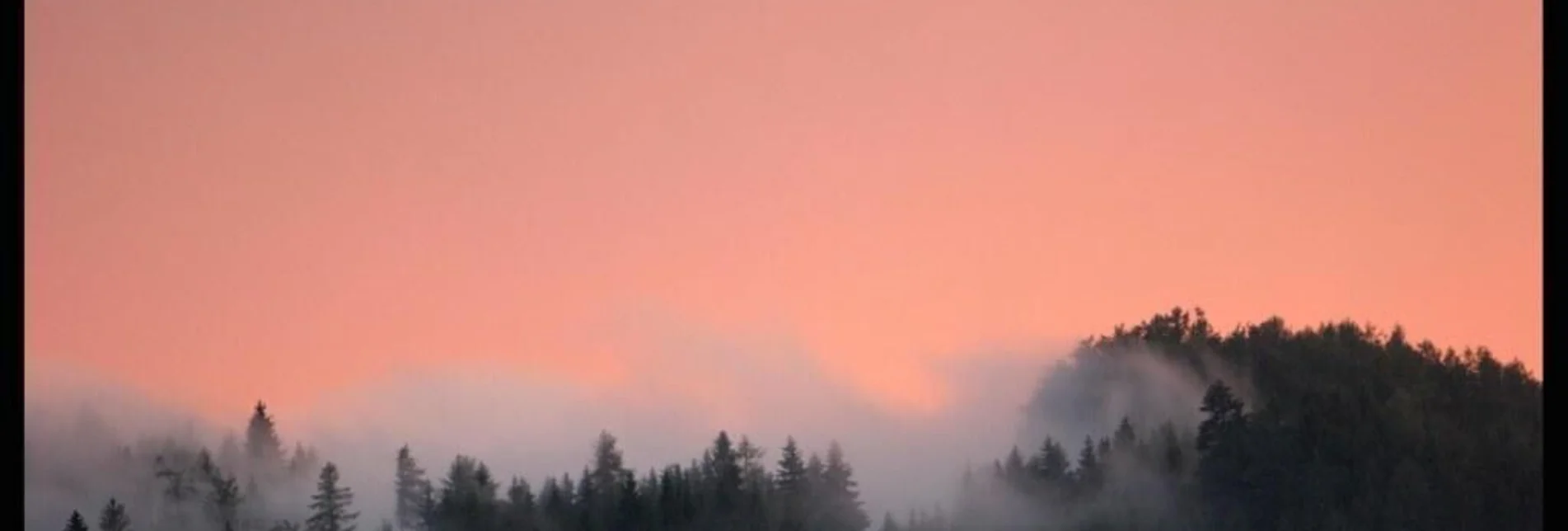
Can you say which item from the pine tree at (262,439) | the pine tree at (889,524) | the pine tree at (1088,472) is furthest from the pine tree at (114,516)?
the pine tree at (1088,472)

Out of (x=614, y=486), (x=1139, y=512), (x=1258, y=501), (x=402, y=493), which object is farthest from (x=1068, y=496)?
(x=402, y=493)

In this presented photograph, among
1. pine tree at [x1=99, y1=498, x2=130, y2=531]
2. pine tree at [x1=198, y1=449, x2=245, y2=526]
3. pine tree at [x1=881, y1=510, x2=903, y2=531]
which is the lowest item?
pine tree at [x1=881, y1=510, x2=903, y2=531]

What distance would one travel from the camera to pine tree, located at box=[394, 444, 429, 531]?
16.1ft

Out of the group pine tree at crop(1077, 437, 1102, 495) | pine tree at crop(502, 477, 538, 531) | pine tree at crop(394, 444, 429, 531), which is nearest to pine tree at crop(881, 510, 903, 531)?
pine tree at crop(1077, 437, 1102, 495)

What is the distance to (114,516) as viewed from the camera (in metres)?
4.84

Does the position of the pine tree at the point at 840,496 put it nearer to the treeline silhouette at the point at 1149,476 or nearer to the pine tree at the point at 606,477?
the treeline silhouette at the point at 1149,476

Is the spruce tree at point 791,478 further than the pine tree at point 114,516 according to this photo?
Yes

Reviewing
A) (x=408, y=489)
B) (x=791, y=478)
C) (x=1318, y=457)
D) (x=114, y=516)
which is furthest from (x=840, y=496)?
(x=114, y=516)

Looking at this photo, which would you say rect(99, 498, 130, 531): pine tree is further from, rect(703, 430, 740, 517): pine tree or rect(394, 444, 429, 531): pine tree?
rect(703, 430, 740, 517): pine tree

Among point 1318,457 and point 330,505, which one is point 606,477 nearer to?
point 330,505

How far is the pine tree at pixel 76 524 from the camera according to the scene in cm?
481

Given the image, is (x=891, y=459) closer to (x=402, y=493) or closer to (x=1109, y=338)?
(x=1109, y=338)

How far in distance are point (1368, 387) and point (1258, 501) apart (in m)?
0.45

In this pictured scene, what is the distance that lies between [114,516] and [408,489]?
0.80m
